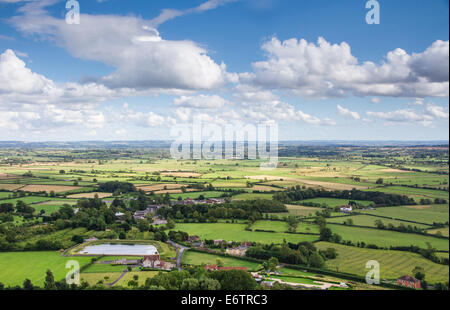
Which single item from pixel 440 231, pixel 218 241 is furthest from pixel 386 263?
pixel 218 241

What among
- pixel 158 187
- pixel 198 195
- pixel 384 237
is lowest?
pixel 384 237

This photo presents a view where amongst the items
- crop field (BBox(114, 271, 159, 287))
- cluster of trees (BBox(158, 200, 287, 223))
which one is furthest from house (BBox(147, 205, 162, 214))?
crop field (BBox(114, 271, 159, 287))

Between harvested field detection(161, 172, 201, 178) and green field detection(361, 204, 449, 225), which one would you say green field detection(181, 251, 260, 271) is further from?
harvested field detection(161, 172, 201, 178)

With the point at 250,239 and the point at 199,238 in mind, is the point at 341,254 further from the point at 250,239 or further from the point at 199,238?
the point at 199,238

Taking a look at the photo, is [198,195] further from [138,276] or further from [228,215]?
[138,276]

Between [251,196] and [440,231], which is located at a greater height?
[440,231]

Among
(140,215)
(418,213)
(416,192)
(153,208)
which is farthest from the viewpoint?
(153,208)
